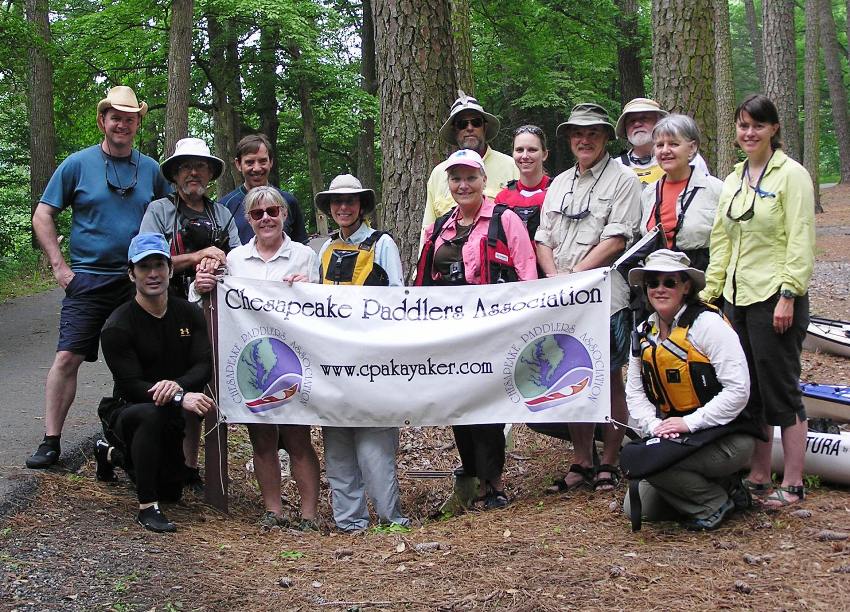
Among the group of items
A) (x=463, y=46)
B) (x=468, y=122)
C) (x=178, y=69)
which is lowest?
(x=468, y=122)

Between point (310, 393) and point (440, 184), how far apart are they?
190 cm

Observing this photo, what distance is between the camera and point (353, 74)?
2578 cm

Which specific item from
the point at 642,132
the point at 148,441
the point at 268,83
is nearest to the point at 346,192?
the point at 148,441

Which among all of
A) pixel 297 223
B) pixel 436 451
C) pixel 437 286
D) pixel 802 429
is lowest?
pixel 436 451

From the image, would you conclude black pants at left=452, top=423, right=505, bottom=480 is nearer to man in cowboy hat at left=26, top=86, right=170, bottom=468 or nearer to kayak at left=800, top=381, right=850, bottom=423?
kayak at left=800, top=381, right=850, bottom=423

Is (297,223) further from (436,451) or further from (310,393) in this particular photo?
(436,451)

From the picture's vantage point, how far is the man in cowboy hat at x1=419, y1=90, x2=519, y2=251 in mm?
6711

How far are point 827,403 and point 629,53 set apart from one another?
1661cm

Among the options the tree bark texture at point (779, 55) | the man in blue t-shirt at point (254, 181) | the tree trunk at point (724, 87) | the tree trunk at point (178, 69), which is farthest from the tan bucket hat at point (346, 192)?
the tree bark texture at point (779, 55)

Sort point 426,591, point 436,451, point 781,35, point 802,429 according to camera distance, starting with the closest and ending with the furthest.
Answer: point 426,591, point 802,429, point 436,451, point 781,35

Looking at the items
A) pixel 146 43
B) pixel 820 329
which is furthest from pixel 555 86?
pixel 820 329

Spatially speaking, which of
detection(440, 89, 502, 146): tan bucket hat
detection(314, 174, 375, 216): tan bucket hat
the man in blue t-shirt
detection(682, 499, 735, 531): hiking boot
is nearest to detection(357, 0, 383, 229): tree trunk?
detection(440, 89, 502, 146): tan bucket hat

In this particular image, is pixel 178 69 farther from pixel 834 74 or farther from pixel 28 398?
pixel 834 74

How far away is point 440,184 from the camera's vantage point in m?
6.80
